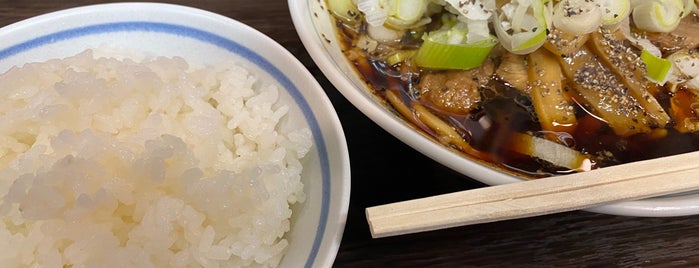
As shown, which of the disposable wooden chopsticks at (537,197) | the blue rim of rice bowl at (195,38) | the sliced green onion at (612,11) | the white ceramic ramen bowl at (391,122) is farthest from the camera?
the sliced green onion at (612,11)

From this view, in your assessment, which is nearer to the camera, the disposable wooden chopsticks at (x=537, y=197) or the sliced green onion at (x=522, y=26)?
the disposable wooden chopsticks at (x=537, y=197)

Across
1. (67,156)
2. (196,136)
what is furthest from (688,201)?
(67,156)

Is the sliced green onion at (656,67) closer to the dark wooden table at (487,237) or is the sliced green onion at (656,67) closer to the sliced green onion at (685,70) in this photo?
the sliced green onion at (685,70)

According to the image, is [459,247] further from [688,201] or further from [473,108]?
[688,201]

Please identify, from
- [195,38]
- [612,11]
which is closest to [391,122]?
[195,38]

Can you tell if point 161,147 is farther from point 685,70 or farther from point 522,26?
point 685,70

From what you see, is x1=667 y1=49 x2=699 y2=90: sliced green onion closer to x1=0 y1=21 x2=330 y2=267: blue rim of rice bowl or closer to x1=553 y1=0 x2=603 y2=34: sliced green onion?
x1=553 y1=0 x2=603 y2=34: sliced green onion

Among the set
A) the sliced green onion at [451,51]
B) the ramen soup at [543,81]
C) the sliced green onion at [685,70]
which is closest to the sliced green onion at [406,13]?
the ramen soup at [543,81]
